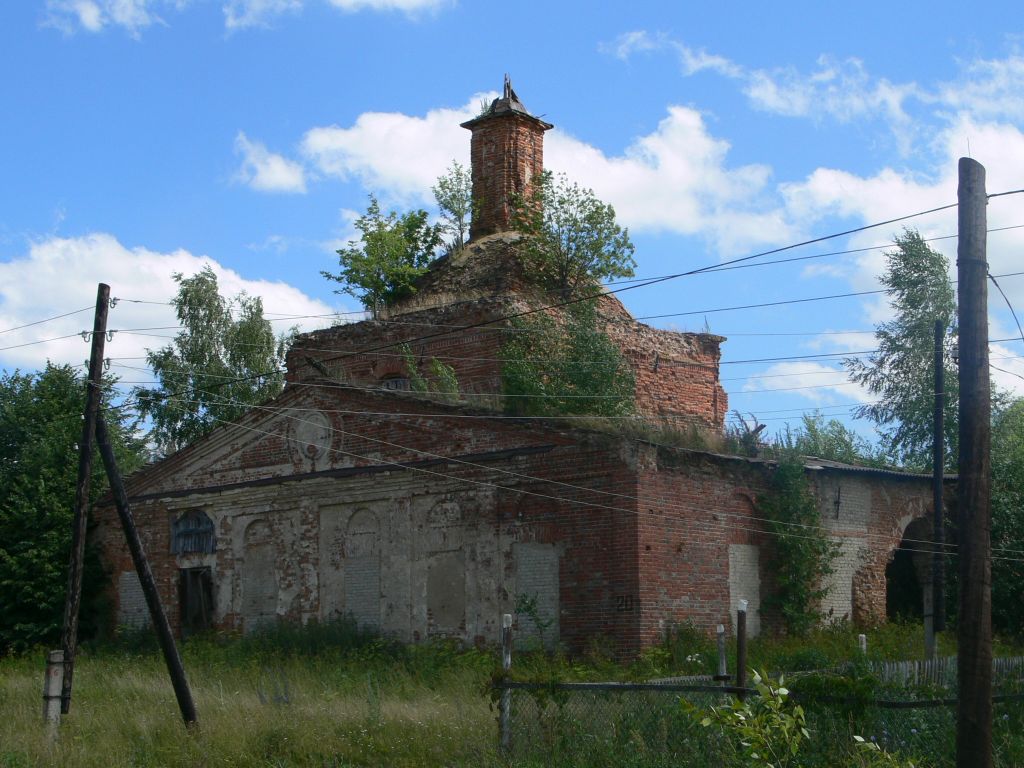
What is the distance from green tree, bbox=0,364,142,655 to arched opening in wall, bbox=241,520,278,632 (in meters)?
4.73

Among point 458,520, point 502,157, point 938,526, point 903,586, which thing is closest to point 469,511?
point 458,520

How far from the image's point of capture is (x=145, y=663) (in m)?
24.4

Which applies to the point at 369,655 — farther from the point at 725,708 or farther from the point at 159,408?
the point at 159,408

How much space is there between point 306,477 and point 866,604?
11.6 meters

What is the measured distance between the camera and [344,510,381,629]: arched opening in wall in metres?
24.4

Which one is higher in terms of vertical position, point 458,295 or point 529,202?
point 529,202

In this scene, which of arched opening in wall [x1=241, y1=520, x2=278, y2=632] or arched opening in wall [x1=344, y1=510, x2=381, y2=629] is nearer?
arched opening in wall [x1=344, y1=510, x2=381, y2=629]

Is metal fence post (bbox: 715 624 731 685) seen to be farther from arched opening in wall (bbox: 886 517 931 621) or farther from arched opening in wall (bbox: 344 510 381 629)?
arched opening in wall (bbox: 886 517 931 621)

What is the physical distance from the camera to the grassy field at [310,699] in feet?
47.2

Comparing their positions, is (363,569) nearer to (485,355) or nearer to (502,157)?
(485,355)

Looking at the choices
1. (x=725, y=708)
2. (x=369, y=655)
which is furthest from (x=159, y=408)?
(x=725, y=708)

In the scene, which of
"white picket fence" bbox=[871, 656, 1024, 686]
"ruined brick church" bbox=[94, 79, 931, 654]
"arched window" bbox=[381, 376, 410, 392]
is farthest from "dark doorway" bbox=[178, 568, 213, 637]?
"white picket fence" bbox=[871, 656, 1024, 686]

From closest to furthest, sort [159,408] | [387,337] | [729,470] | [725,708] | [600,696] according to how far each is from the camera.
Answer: [725,708] < [600,696] < [729,470] < [387,337] < [159,408]

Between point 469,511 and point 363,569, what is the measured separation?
2844 millimetres
